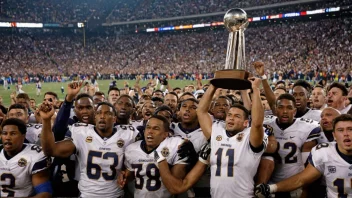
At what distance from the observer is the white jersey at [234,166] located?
347cm

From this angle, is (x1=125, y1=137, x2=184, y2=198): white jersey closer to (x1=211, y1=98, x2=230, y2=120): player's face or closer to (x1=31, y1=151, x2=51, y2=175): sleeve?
(x1=31, y1=151, x2=51, y2=175): sleeve

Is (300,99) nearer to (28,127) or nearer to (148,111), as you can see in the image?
(148,111)

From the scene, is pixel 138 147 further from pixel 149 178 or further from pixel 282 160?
pixel 282 160

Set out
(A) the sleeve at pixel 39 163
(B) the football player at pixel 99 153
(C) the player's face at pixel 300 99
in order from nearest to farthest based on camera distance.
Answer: (A) the sleeve at pixel 39 163
(B) the football player at pixel 99 153
(C) the player's face at pixel 300 99

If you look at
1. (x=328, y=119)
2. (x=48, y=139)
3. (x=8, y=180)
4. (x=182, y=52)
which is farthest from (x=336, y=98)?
(x=182, y=52)

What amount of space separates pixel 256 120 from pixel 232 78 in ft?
1.81

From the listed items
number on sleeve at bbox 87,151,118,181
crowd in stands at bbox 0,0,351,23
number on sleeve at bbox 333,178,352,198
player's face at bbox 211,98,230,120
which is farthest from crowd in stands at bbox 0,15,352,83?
number on sleeve at bbox 87,151,118,181

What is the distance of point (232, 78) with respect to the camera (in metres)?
3.60

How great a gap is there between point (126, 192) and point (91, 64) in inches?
1585

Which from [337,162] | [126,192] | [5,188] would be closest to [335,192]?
[337,162]

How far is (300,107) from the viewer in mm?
5035

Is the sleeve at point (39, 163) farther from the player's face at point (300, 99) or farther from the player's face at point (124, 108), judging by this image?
the player's face at point (300, 99)

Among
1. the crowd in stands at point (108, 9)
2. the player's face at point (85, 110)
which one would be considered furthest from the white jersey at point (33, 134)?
the crowd in stands at point (108, 9)

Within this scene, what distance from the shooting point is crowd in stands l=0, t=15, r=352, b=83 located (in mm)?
29781
